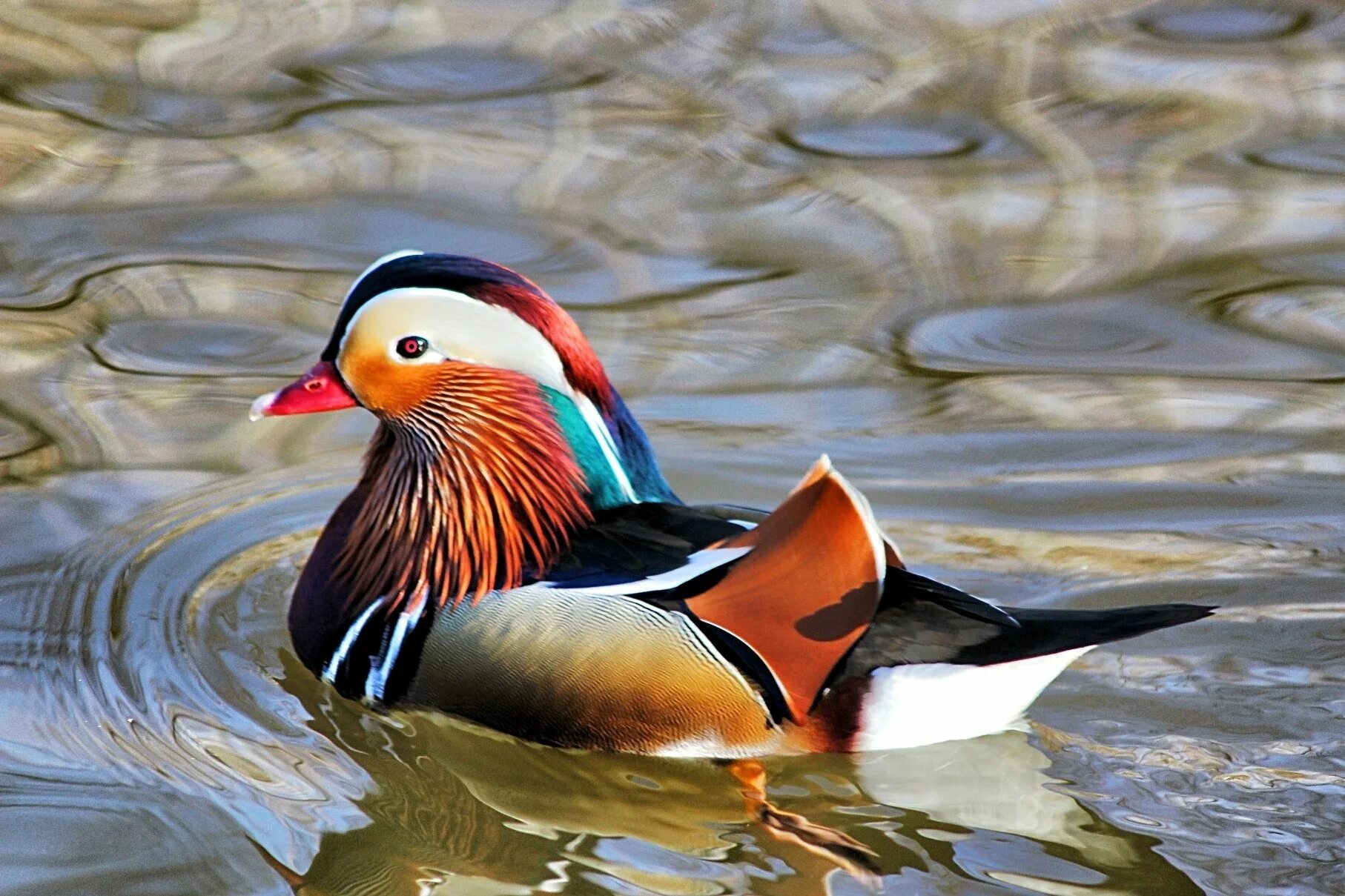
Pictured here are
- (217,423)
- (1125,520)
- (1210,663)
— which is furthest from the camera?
(217,423)

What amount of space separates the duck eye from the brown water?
29.6 inches

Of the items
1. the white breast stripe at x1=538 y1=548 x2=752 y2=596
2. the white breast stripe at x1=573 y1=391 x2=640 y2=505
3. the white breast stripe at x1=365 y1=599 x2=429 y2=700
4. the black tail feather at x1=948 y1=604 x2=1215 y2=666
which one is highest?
the white breast stripe at x1=573 y1=391 x2=640 y2=505

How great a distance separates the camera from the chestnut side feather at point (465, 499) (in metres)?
3.90

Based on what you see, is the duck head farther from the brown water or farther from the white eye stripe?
the brown water

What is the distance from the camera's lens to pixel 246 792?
141 inches

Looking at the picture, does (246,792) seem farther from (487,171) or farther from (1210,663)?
(487,171)

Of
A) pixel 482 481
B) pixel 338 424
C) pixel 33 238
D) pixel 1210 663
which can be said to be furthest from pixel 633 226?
pixel 1210 663

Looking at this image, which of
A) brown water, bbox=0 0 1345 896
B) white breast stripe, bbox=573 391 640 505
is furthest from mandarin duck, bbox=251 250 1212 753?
brown water, bbox=0 0 1345 896

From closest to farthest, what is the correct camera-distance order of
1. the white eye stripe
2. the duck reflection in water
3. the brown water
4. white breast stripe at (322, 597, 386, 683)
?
the duck reflection in water < the brown water < the white eye stripe < white breast stripe at (322, 597, 386, 683)

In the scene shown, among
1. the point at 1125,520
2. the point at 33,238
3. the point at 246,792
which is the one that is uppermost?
the point at 33,238

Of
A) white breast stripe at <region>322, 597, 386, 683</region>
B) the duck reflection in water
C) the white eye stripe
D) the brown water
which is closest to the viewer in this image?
the duck reflection in water

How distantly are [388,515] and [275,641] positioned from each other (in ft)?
1.34

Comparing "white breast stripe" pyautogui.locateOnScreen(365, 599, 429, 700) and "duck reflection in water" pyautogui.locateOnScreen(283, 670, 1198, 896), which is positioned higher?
"white breast stripe" pyautogui.locateOnScreen(365, 599, 429, 700)

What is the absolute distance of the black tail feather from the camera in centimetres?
336
